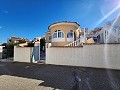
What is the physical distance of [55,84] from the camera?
273 inches

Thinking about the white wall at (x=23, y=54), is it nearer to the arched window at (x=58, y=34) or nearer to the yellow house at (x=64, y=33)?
the yellow house at (x=64, y=33)

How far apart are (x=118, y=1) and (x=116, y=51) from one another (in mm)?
5866

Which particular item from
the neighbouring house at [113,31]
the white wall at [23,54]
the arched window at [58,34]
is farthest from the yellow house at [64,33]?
the white wall at [23,54]

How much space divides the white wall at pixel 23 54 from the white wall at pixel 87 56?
9.04 feet

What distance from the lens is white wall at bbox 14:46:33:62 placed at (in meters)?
15.2

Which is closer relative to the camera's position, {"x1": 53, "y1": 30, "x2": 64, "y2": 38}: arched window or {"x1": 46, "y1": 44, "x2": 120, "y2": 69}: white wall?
{"x1": 46, "y1": 44, "x2": 120, "y2": 69}: white wall

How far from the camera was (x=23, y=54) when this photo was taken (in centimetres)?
1562

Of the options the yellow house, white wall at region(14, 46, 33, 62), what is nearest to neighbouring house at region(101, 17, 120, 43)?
the yellow house

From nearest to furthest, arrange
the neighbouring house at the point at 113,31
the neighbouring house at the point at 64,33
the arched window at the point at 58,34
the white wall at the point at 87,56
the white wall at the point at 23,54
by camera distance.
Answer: the white wall at the point at 87,56 < the white wall at the point at 23,54 < the neighbouring house at the point at 113,31 < the neighbouring house at the point at 64,33 < the arched window at the point at 58,34

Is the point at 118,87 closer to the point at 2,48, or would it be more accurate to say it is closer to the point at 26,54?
the point at 26,54

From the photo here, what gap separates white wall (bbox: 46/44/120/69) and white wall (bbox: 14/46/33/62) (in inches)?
109

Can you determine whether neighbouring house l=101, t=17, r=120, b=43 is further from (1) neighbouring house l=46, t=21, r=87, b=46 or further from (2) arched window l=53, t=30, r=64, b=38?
(2) arched window l=53, t=30, r=64, b=38

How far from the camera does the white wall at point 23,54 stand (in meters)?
15.2

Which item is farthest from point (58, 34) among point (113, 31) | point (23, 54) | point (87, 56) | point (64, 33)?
point (87, 56)
